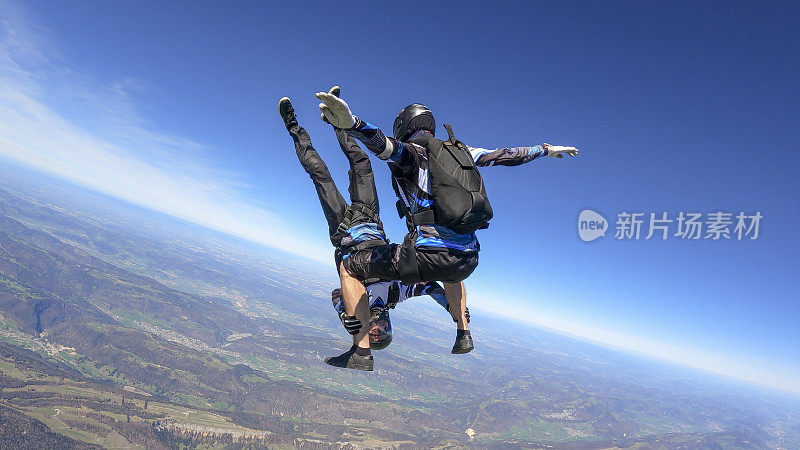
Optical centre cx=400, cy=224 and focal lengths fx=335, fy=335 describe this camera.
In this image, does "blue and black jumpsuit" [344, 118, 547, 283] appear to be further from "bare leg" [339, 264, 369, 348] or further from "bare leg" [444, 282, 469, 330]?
"bare leg" [444, 282, 469, 330]

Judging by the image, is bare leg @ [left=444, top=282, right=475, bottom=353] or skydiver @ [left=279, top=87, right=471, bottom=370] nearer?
skydiver @ [left=279, top=87, right=471, bottom=370]

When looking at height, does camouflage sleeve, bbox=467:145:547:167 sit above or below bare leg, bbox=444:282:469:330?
above

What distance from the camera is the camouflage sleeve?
13.5ft

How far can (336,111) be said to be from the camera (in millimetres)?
3053

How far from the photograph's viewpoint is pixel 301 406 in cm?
14675

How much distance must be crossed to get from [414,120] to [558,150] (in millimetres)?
2097

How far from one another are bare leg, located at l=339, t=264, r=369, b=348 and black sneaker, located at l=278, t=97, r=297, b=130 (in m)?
2.48

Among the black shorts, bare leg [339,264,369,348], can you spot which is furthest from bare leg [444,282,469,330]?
bare leg [339,264,369,348]

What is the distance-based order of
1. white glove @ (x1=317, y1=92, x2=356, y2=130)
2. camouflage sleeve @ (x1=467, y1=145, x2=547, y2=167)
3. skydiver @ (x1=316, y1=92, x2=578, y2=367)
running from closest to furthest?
white glove @ (x1=317, y1=92, x2=356, y2=130), skydiver @ (x1=316, y1=92, x2=578, y2=367), camouflage sleeve @ (x1=467, y1=145, x2=547, y2=167)

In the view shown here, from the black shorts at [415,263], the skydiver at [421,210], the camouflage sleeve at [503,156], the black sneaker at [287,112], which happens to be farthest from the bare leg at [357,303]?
the black sneaker at [287,112]

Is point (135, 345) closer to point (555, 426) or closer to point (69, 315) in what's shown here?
point (69, 315)

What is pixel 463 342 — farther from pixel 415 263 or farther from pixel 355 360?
pixel 415 263

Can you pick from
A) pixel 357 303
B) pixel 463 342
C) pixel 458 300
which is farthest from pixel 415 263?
pixel 463 342

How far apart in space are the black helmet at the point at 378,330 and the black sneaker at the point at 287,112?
9.95 feet
